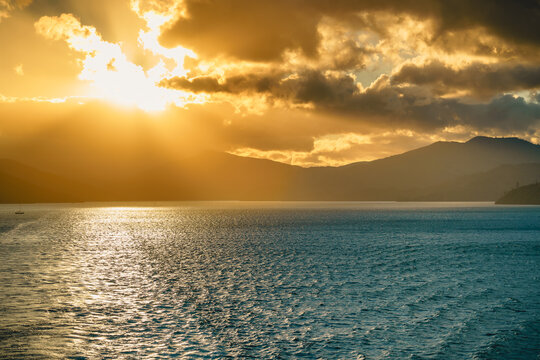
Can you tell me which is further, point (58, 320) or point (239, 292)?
point (239, 292)

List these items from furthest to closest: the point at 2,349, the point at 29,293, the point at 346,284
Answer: the point at 346,284, the point at 29,293, the point at 2,349

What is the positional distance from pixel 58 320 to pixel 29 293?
11.7 metres

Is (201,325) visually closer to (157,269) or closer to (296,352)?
(296,352)

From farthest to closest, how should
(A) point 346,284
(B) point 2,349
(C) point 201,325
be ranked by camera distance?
1. (A) point 346,284
2. (C) point 201,325
3. (B) point 2,349

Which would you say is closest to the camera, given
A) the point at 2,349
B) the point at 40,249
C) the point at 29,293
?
the point at 2,349

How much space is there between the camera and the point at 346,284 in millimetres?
47406

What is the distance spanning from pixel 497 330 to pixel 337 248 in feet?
187

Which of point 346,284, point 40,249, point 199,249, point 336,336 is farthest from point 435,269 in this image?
point 40,249

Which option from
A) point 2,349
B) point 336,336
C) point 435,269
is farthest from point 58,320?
point 435,269

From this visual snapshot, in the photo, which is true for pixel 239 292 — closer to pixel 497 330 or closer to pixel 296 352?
pixel 296 352

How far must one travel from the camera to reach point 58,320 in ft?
103

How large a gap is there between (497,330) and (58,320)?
29.6 m

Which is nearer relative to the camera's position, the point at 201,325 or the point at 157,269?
the point at 201,325

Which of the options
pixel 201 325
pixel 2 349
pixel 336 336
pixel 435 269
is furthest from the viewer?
pixel 435 269
